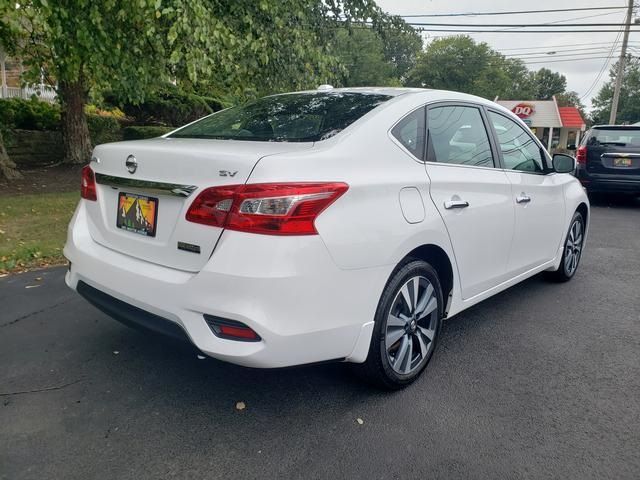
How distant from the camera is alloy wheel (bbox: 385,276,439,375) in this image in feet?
8.91

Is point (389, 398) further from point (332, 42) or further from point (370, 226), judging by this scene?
point (332, 42)

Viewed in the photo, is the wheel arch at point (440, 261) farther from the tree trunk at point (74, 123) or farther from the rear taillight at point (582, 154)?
the tree trunk at point (74, 123)

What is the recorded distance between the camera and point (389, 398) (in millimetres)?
2770

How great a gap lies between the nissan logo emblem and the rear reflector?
34.7 inches

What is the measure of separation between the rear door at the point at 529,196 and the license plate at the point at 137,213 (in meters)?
2.44

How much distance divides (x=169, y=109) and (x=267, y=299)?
53.3ft

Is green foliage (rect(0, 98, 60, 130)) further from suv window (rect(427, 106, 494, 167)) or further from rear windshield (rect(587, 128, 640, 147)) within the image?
rear windshield (rect(587, 128, 640, 147))

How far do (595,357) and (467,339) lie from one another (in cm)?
81

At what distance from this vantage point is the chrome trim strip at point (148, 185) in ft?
7.60

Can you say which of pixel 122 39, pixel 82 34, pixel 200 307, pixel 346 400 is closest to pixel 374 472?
pixel 346 400

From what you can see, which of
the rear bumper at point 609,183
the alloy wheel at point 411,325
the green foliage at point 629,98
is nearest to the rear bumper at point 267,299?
the alloy wheel at point 411,325

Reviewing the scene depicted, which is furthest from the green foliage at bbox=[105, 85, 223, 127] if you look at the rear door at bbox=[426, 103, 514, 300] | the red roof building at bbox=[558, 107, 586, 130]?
the red roof building at bbox=[558, 107, 586, 130]

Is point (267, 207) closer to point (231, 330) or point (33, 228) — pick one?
point (231, 330)

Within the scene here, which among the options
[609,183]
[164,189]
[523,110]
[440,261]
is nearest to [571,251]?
[440,261]
